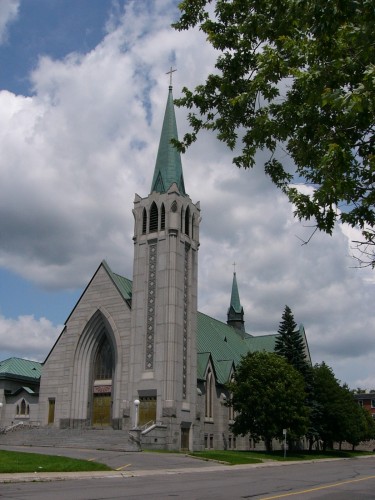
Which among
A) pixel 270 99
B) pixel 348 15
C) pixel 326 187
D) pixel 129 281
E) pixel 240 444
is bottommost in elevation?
pixel 240 444

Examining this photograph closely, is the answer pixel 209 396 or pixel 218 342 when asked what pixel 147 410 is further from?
pixel 218 342

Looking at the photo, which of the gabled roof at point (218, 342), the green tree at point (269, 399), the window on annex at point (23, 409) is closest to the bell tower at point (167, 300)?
the gabled roof at point (218, 342)

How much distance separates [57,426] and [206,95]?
141ft

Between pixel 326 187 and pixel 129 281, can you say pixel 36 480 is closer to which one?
pixel 326 187

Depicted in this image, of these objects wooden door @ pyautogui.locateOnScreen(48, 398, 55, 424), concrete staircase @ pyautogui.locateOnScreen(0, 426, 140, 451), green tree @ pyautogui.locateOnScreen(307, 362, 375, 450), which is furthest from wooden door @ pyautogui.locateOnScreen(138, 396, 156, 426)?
green tree @ pyautogui.locateOnScreen(307, 362, 375, 450)

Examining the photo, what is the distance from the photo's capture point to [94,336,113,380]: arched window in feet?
168

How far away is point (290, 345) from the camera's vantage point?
178 ft

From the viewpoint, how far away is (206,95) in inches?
511

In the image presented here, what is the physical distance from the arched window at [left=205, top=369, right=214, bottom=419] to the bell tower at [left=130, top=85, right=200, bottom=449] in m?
5.10

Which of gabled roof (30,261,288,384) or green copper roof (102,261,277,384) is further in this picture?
green copper roof (102,261,277,384)

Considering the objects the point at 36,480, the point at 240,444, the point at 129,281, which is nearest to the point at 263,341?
the point at 240,444

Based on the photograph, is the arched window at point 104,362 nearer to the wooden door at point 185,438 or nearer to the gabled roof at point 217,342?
the gabled roof at point 217,342

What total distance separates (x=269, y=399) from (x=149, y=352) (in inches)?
412

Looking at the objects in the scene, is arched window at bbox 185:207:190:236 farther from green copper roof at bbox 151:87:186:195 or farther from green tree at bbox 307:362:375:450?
green tree at bbox 307:362:375:450
